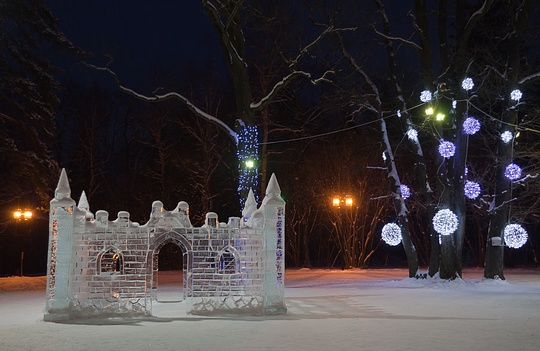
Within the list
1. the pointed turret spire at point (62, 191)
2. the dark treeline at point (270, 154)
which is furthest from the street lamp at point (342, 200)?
the pointed turret spire at point (62, 191)

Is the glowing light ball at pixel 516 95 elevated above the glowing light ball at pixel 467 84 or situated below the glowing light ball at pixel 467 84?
below

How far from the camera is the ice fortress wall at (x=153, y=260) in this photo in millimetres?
12023

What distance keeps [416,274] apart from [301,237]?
64.9ft

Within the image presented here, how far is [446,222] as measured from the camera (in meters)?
20.1

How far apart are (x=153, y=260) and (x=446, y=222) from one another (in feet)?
37.3

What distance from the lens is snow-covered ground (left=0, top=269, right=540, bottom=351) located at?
8.71 metres

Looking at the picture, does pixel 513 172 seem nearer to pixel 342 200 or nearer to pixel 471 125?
pixel 471 125

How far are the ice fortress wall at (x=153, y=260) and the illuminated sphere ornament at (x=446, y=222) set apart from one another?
937 centimetres

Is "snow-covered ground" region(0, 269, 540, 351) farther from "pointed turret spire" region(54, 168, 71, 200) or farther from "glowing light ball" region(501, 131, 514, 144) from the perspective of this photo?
"glowing light ball" region(501, 131, 514, 144)

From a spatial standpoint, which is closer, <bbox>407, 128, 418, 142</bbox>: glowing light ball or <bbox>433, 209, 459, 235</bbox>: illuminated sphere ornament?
<bbox>433, 209, 459, 235</bbox>: illuminated sphere ornament

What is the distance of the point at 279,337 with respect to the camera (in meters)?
9.37

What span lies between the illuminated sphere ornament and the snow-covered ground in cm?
403

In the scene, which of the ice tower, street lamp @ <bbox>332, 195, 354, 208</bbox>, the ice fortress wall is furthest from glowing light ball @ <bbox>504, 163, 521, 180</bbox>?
the ice tower

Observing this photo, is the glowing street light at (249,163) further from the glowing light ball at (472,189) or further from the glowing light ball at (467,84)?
the glowing light ball at (472,189)
